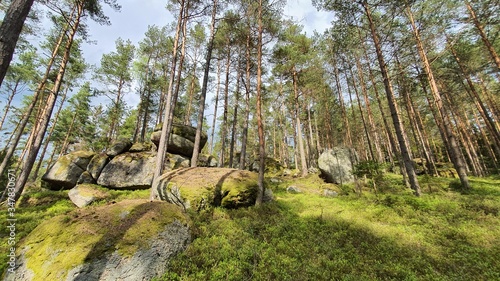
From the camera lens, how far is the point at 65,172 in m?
12.7

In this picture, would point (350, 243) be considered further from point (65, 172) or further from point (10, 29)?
point (65, 172)

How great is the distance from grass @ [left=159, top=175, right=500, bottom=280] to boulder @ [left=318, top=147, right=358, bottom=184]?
6.30 metres

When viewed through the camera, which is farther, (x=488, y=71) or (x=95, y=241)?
(x=488, y=71)

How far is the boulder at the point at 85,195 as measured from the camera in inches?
Result: 406

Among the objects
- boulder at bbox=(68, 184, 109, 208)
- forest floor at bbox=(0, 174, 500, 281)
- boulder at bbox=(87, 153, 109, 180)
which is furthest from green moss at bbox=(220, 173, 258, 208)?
boulder at bbox=(87, 153, 109, 180)

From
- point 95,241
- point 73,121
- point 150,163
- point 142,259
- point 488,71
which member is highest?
point 488,71

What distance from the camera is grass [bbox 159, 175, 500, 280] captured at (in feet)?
13.7

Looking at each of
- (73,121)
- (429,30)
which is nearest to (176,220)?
(429,30)

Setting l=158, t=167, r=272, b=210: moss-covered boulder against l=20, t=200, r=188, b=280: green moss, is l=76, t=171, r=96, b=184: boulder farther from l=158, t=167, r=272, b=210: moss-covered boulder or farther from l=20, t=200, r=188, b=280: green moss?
l=20, t=200, r=188, b=280: green moss

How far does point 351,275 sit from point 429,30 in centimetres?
1686

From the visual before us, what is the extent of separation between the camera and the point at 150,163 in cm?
1358

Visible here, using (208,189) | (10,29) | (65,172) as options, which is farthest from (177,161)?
(10,29)

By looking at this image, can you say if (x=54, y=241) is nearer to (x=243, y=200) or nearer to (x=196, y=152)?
(x=243, y=200)

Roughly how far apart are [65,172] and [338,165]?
19.2 m
